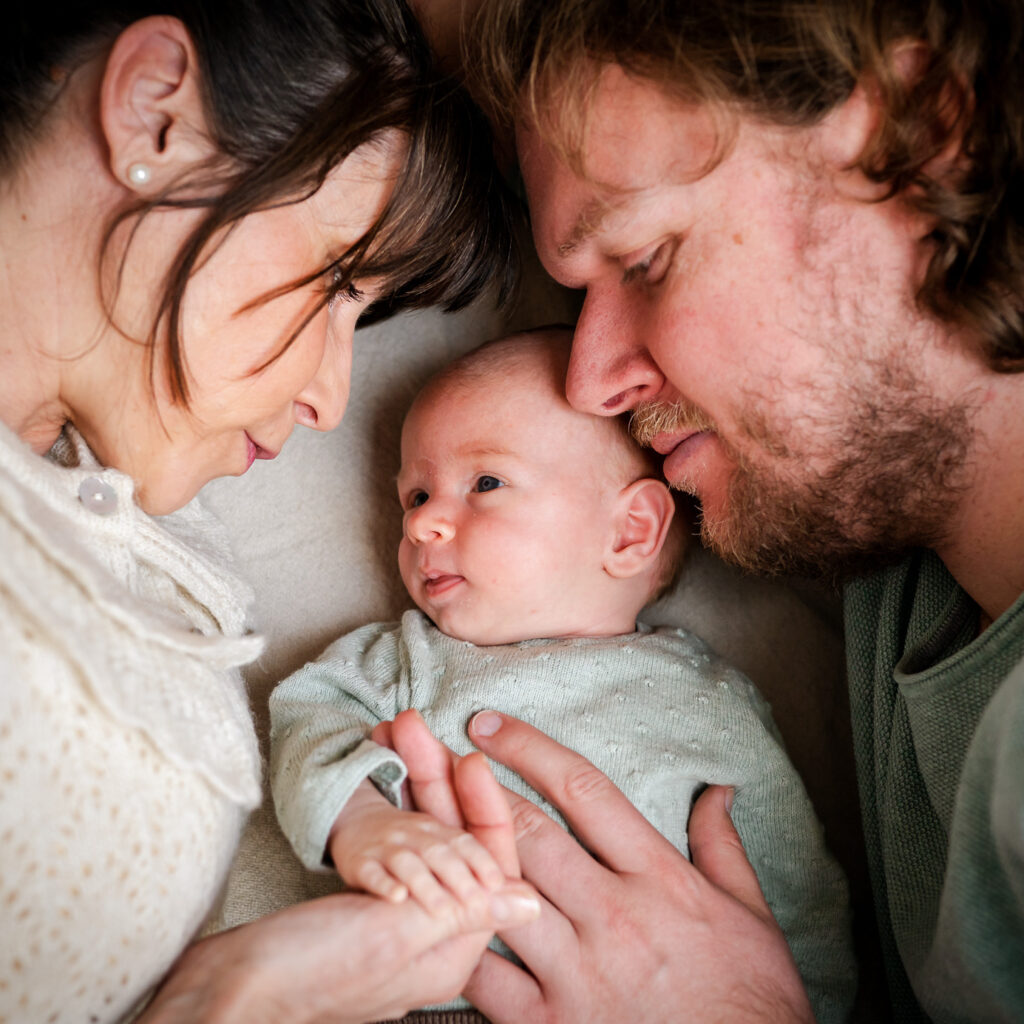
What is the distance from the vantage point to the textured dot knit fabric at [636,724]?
1445 mm

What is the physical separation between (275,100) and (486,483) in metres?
0.72

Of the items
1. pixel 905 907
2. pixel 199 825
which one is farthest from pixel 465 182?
pixel 905 907

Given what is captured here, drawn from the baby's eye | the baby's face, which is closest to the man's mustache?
the baby's face

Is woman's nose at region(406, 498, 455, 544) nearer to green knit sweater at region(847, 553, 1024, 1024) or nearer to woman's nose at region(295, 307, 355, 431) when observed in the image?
woman's nose at region(295, 307, 355, 431)

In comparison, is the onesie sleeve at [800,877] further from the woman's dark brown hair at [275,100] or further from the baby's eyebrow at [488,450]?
the woman's dark brown hair at [275,100]

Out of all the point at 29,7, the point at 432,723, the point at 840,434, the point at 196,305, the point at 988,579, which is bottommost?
the point at 988,579

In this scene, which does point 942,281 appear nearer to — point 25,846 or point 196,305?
point 196,305

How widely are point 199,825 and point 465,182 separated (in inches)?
38.9

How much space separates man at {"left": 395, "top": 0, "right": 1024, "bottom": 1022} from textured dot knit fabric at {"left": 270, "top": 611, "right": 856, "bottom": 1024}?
0.07 m

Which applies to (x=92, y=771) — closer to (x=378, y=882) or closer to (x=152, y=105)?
(x=378, y=882)

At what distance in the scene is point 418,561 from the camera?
5.28 ft

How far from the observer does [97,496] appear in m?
1.19

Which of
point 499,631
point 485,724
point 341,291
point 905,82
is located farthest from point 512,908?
point 905,82

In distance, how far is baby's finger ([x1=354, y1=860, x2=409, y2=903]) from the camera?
1.02m
